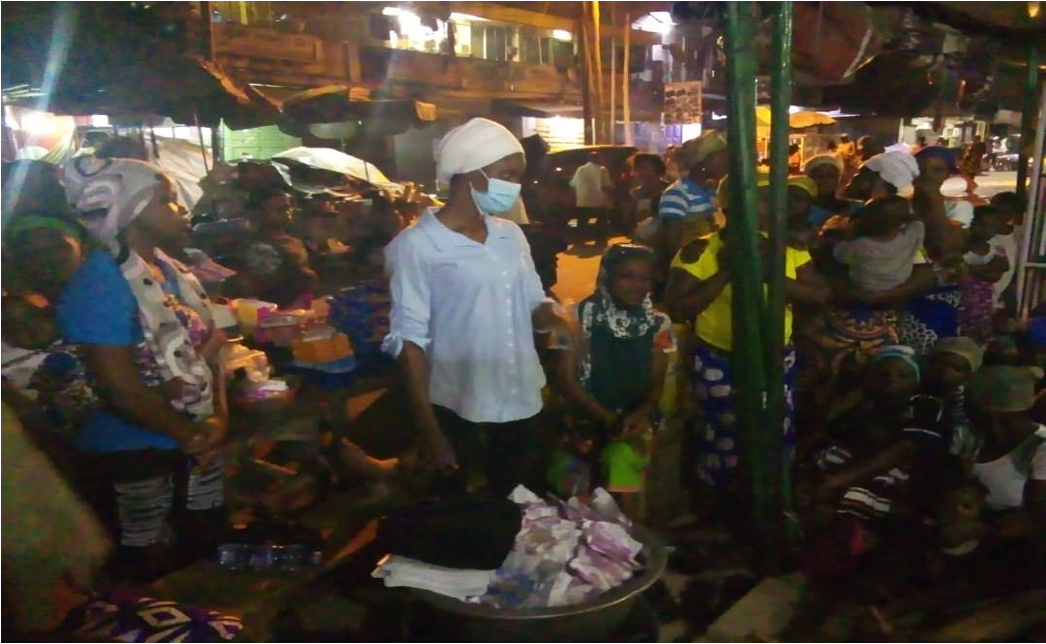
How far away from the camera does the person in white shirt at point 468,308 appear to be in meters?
2.51

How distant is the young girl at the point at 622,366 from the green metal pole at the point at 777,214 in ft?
1.69

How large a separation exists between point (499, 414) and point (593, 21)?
60.5 inches

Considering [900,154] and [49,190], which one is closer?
[49,190]

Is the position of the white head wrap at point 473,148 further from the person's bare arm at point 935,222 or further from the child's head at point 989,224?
the child's head at point 989,224

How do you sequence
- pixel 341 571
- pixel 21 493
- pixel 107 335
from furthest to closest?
1. pixel 341 571
2. pixel 107 335
3. pixel 21 493

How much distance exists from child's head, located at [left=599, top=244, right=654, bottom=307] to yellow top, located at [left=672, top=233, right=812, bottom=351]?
20 centimetres

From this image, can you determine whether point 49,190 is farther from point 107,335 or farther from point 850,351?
point 850,351

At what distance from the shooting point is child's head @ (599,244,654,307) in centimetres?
318

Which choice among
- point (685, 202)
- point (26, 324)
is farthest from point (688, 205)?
point (26, 324)

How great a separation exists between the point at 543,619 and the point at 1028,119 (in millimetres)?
5457

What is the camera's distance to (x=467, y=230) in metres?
2.58

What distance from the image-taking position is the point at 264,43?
136 inches

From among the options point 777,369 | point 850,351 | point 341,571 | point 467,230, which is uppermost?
point 467,230

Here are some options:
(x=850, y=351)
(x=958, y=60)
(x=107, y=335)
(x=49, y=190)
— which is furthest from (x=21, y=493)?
(x=958, y=60)
